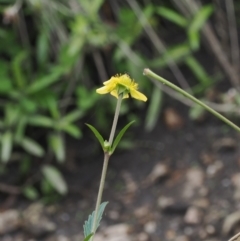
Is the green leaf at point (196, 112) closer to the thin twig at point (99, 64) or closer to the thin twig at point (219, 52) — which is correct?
the thin twig at point (219, 52)

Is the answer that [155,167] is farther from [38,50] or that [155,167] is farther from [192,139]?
[38,50]

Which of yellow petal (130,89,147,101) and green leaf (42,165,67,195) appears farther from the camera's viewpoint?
green leaf (42,165,67,195)

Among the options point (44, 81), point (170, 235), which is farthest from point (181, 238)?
point (44, 81)

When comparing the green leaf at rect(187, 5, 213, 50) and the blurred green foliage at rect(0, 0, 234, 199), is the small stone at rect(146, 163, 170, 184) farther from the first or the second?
the green leaf at rect(187, 5, 213, 50)

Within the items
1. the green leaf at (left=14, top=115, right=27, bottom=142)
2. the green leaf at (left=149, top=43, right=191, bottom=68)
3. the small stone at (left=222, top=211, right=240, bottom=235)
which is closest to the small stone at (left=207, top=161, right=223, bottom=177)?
the small stone at (left=222, top=211, right=240, bottom=235)

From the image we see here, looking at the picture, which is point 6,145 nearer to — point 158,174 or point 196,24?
point 158,174

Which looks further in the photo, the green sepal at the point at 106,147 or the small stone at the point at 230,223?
the small stone at the point at 230,223

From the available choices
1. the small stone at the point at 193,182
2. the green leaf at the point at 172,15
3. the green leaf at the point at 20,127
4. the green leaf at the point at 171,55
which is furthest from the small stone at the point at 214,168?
the green leaf at the point at 20,127
